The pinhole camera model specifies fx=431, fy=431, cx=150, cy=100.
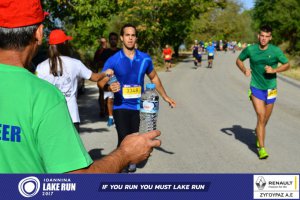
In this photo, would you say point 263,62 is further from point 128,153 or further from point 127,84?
point 128,153

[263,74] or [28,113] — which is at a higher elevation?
[28,113]

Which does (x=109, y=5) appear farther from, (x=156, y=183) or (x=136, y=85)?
(x=156, y=183)

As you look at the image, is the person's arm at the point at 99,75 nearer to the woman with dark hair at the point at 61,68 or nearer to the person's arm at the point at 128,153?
the woman with dark hair at the point at 61,68

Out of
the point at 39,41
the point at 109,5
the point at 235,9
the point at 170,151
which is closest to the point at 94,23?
the point at 109,5

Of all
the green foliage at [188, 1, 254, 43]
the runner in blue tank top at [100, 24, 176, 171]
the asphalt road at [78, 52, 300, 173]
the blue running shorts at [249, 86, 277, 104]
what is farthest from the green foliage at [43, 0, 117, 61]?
the green foliage at [188, 1, 254, 43]

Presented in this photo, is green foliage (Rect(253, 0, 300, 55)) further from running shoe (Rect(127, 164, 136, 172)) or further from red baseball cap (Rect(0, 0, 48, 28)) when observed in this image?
red baseball cap (Rect(0, 0, 48, 28))

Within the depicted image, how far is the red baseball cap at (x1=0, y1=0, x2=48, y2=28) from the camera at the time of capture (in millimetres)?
1639

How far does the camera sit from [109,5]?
9.58m

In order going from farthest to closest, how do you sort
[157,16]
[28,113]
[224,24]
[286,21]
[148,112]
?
1. [224,24]
2. [286,21]
3. [157,16]
4. [148,112]
5. [28,113]

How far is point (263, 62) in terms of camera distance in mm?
6887

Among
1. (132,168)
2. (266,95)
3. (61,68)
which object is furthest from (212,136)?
(61,68)

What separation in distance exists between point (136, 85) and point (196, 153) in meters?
2.28

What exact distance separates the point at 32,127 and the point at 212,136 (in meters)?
7.52

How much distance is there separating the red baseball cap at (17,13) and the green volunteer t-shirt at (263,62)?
5.69 m
